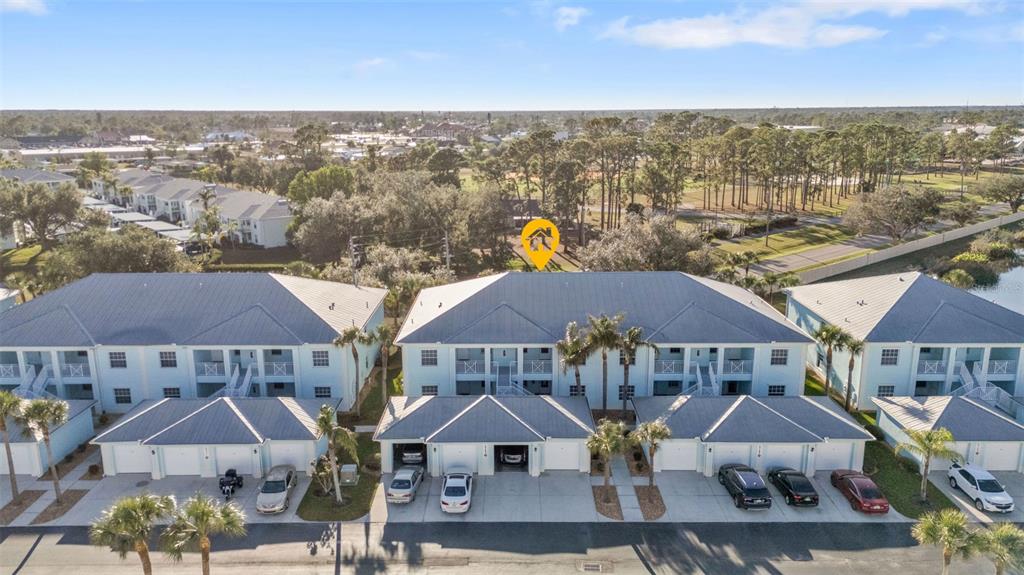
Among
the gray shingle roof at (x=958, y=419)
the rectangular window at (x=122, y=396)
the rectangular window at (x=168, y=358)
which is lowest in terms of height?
the rectangular window at (x=122, y=396)

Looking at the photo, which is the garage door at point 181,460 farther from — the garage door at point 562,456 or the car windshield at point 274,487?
the garage door at point 562,456

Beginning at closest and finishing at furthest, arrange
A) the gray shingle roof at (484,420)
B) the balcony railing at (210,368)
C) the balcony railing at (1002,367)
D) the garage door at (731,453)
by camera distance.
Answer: the gray shingle roof at (484,420)
the garage door at (731,453)
the balcony railing at (1002,367)
the balcony railing at (210,368)

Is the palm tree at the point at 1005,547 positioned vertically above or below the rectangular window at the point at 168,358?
below

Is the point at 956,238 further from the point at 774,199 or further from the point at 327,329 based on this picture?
the point at 327,329

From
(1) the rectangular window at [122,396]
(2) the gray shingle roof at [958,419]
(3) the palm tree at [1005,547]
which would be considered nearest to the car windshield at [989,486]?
(2) the gray shingle roof at [958,419]

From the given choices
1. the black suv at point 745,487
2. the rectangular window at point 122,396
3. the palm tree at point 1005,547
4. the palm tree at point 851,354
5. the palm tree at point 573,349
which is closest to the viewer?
the palm tree at point 1005,547

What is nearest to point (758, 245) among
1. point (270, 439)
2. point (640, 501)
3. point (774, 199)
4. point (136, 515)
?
point (774, 199)

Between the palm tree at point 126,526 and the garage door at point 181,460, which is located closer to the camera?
the palm tree at point 126,526
